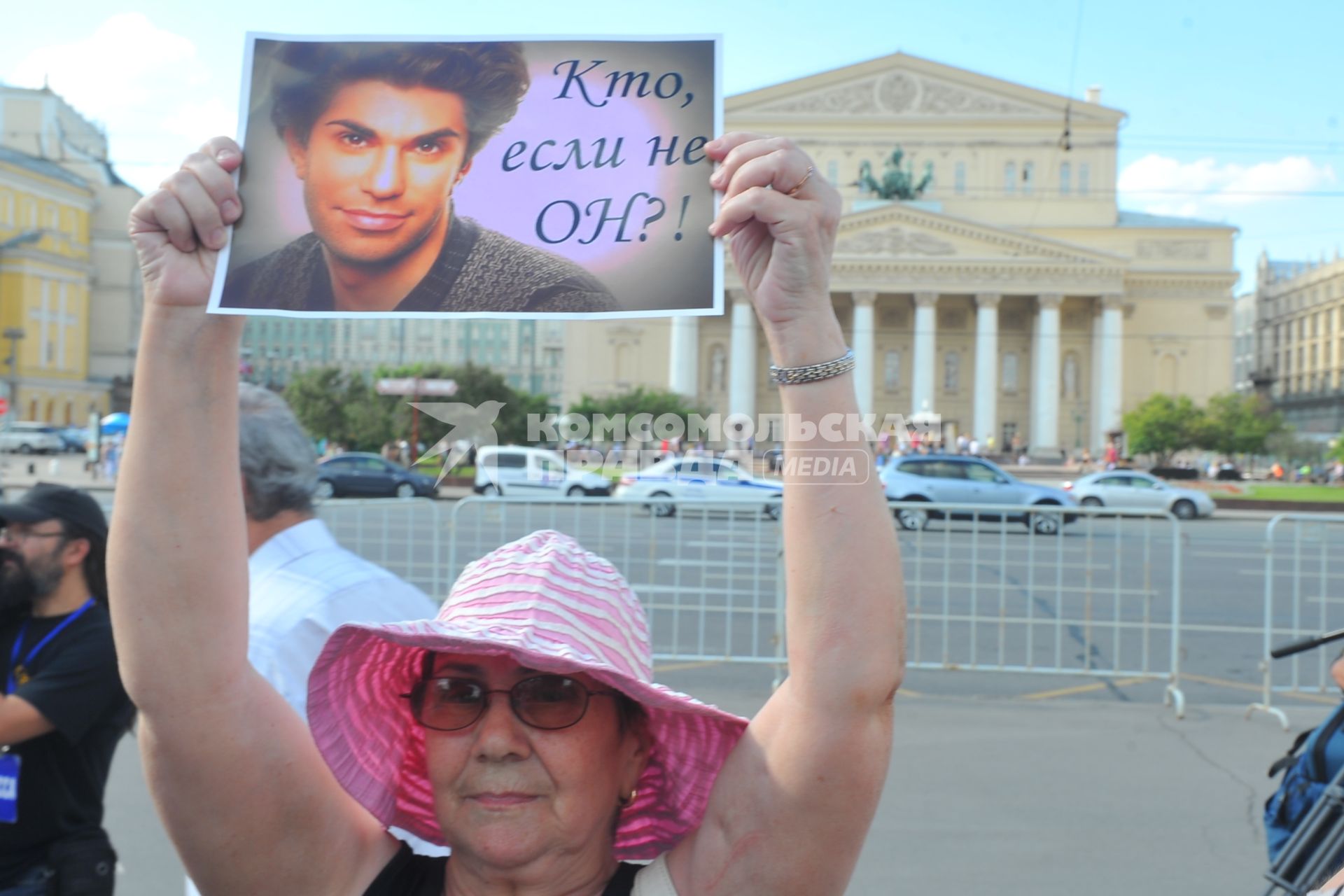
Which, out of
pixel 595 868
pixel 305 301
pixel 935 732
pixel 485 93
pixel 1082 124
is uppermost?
pixel 1082 124

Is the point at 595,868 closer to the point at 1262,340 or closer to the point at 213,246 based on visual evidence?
the point at 213,246

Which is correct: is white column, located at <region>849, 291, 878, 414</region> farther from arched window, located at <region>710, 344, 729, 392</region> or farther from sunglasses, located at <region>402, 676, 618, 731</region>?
sunglasses, located at <region>402, 676, 618, 731</region>

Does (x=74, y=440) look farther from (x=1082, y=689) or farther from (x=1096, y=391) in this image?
(x=1082, y=689)

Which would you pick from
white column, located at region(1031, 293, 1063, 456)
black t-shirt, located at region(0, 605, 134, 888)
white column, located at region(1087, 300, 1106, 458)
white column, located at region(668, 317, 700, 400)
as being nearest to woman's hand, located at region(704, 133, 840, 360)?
black t-shirt, located at region(0, 605, 134, 888)

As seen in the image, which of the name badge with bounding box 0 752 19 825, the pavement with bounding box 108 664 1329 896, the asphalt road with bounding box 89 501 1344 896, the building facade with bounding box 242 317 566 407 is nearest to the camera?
the name badge with bounding box 0 752 19 825

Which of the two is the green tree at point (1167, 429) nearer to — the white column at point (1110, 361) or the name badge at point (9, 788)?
the white column at point (1110, 361)

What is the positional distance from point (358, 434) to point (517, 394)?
8296mm

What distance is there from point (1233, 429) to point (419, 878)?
47315 mm

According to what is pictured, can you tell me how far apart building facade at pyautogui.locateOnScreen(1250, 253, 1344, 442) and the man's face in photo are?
236 feet

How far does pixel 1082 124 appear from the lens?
2549 inches

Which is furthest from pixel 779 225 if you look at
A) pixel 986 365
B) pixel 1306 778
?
pixel 986 365

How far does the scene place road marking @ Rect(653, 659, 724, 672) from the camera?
25.9ft

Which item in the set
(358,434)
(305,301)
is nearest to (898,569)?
(305,301)

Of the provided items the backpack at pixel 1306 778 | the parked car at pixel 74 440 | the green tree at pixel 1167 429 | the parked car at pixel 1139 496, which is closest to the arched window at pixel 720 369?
the green tree at pixel 1167 429
